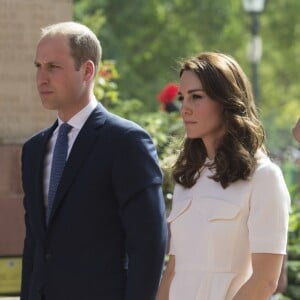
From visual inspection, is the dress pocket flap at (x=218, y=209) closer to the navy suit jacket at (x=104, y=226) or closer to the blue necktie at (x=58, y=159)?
the navy suit jacket at (x=104, y=226)

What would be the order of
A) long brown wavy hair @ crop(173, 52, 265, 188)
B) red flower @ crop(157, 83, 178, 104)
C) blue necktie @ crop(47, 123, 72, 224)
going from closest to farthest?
long brown wavy hair @ crop(173, 52, 265, 188) → blue necktie @ crop(47, 123, 72, 224) → red flower @ crop(157, 83, 178, 104)

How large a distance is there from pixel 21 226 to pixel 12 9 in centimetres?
141

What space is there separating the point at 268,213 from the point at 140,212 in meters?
0.54

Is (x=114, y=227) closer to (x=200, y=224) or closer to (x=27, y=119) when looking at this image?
(x=200, y=224)

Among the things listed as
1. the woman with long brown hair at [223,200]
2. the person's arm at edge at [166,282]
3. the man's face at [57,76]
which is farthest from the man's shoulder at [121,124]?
the person's arm at edge at [166,282]

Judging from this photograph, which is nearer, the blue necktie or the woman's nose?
the woman's nose

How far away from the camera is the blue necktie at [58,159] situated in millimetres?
4160

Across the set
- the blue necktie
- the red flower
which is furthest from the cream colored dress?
the red flower

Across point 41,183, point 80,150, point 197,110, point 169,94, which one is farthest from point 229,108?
point 169,94

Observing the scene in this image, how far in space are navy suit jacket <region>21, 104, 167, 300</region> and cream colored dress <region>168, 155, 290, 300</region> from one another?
20 cm

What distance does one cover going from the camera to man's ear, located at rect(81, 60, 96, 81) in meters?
4.27

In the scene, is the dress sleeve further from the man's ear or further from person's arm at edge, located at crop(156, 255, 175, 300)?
the man's ear

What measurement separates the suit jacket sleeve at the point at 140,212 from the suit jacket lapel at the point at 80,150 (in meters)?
0.14

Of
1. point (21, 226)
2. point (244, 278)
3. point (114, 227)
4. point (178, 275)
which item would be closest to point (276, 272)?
point (244, 278)
